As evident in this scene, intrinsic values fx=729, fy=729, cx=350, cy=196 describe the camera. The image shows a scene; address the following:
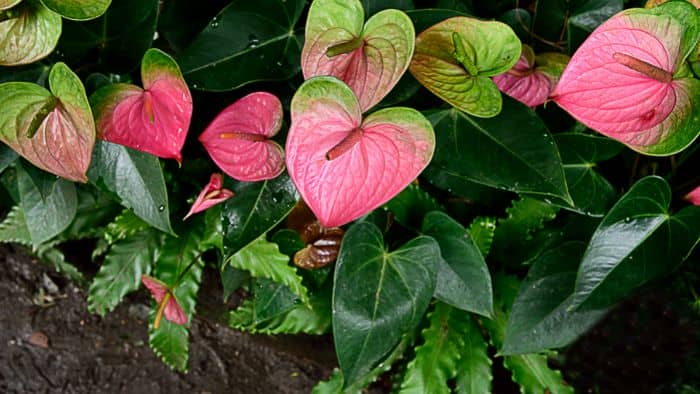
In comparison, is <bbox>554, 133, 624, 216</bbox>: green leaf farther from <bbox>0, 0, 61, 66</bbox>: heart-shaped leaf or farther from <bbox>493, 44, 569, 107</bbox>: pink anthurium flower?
<bbox>0, 0, 61, 66</bbox>: heart-shaped leaf

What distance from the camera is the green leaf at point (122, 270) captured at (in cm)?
146

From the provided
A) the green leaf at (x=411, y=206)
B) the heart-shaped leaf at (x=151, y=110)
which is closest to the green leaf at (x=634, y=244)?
the green leaf at (x=411, y=206)

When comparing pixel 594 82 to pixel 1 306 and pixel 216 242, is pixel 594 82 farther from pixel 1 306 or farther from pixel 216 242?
pixel 1 306

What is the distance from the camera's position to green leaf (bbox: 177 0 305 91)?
1.00 metres

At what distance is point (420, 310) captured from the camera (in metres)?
1.04

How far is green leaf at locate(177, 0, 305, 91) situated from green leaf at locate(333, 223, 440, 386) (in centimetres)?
27

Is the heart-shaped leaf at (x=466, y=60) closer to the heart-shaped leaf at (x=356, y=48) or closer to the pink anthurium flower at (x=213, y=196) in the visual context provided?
the heart-shaped leaf at (x=356, y=48)

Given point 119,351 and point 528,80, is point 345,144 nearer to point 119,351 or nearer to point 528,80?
point 528,80

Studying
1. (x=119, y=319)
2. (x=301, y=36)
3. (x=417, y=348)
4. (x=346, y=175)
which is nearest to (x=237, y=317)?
(x=417, y=348)

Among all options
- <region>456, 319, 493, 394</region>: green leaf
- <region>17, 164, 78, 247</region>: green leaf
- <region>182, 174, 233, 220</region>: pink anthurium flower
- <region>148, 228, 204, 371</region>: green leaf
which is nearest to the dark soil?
<region>148, 228, 204, 371</region>: green leaf

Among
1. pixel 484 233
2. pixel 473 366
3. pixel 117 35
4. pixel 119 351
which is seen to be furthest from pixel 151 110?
pixel 119 351

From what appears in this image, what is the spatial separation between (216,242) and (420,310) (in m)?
0.44

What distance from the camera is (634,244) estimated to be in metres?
1.02

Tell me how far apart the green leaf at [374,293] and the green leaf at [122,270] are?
0.59 meters
